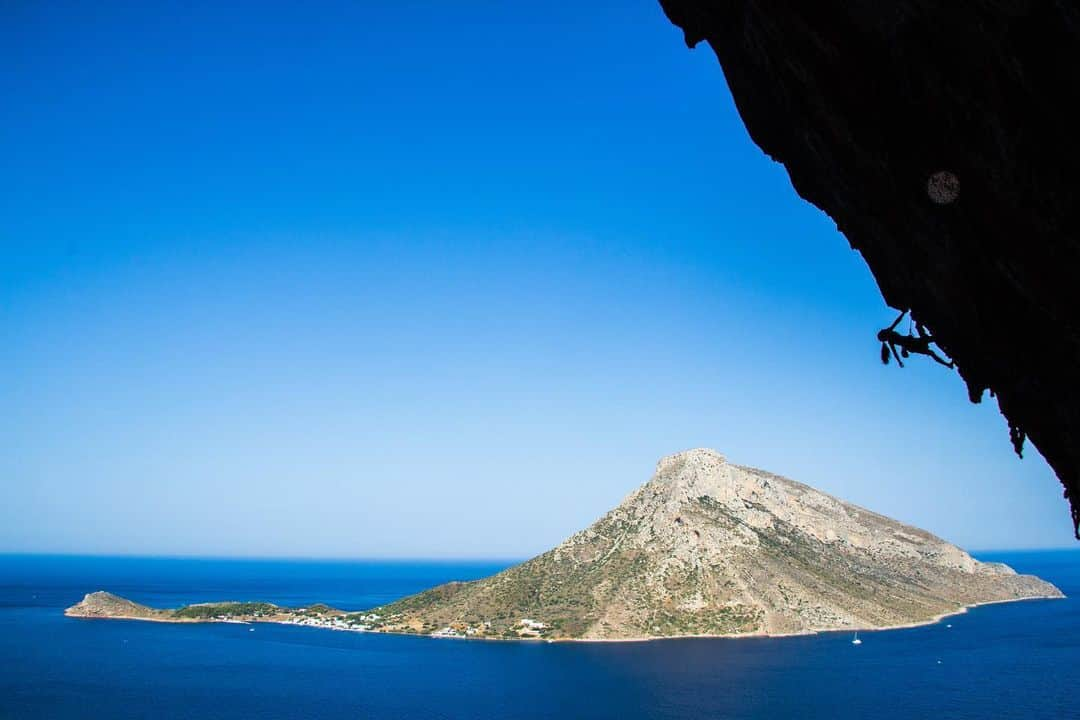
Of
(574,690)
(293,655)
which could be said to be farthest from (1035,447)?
(293,655)

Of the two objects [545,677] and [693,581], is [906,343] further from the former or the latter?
[693,581]

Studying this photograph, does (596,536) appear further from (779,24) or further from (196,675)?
(779,24)

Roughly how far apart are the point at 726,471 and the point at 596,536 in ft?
103

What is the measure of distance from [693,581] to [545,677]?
136 feet

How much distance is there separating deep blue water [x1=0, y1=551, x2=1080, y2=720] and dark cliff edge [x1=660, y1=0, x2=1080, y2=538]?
258 feet

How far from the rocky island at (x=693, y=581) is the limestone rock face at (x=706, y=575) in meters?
0.26

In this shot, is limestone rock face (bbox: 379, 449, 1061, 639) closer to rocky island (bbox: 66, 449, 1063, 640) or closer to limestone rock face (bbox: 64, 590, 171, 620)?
rocky island (bbox: 66, 449, 1063, 640)

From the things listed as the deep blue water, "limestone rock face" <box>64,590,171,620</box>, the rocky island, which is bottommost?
"limestone rock face" <box>64,590,171,620</box>

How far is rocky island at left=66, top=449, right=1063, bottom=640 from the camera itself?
430 ft

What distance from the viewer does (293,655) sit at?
427ft

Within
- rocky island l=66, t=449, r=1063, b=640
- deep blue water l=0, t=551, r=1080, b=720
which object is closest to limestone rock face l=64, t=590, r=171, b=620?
rocky island l=66, t=449, r=1063, b=640

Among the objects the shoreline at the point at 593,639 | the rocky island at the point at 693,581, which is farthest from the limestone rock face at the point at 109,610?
the shoreline at the point at 593,639

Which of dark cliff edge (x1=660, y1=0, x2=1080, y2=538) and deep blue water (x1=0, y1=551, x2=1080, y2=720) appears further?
deep blue water (x1=0, y1=551, x2=1080, y2=720)

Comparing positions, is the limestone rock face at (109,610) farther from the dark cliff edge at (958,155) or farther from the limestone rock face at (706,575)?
the dark cliff edge at (958,155)
